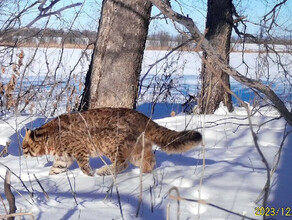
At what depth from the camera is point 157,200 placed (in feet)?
10.0

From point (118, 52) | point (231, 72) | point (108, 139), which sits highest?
point (118, 52)

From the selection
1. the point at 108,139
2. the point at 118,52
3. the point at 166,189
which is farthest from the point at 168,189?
the point at 118,52

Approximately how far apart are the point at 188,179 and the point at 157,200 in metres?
0.58

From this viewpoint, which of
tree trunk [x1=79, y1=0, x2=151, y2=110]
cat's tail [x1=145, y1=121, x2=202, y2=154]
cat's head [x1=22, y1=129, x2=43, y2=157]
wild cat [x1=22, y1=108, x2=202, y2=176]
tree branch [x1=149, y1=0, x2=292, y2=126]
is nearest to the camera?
tree branch [x1=149, y1=0, x2=292, y2=126]

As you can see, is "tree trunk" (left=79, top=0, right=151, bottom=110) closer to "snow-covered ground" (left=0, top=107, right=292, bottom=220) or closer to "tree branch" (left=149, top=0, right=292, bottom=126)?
"snow-covered ground" (left=0, top=107, right=292, bottom=220)

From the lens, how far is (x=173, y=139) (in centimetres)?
430

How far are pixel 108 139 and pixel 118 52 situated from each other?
131 cm

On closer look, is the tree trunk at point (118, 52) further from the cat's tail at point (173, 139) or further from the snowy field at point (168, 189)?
the cat's tail at point (173, 139)

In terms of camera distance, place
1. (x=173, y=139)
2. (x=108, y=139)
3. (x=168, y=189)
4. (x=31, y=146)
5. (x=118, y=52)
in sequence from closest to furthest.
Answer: (x=168, y=189) < (x=173, y=139) < (x=108, y=139) < (x=31, y=146) < (x=118, y=52)

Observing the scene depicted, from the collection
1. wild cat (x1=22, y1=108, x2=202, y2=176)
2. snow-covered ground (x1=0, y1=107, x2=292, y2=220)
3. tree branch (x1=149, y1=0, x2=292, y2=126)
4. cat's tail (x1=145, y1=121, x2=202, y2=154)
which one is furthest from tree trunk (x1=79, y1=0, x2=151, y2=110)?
tree branch (x1=149, y1=0, x2=292, y2=126)

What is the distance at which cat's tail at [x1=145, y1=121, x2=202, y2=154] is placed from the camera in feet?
13.4

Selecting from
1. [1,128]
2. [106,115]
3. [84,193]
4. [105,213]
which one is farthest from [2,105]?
[105,213]

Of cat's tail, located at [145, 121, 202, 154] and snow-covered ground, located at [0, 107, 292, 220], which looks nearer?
snow-covered ground, located at [0, 107, 292, 220]

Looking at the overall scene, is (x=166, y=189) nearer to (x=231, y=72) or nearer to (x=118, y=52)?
(x=231, y=72)
